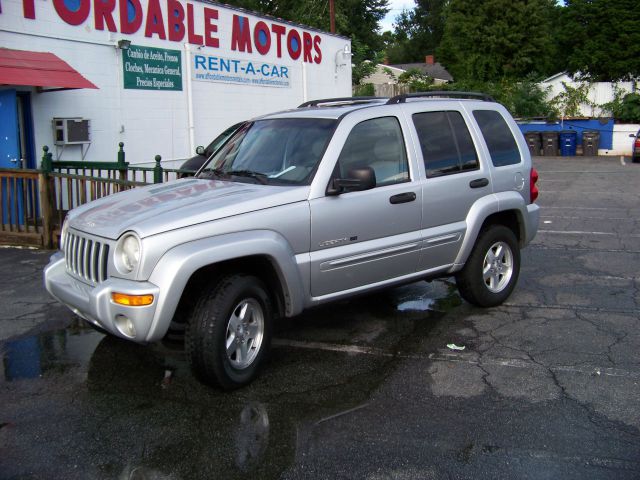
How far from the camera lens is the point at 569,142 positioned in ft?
91.0

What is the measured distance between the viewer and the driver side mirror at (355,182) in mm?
4801

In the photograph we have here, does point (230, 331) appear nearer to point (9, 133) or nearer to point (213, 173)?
point (213, 173)

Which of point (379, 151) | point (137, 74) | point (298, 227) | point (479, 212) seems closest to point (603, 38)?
point (137, 74)

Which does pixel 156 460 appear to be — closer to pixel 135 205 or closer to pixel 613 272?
pixel 135 205

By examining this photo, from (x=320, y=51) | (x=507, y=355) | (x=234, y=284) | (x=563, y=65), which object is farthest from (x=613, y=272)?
(x=563, y=65)

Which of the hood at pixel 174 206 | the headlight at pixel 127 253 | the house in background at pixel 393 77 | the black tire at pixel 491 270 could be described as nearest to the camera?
the headlight at pixel 127 253

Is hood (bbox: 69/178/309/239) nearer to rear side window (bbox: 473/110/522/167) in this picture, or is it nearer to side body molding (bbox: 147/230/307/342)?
side body molding (bbox: 147/230/307/342)

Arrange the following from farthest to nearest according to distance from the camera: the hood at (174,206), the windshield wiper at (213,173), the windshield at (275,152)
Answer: the windshield wiper at (213,173) → the windshield at (275,152) → the hood at (174,206)

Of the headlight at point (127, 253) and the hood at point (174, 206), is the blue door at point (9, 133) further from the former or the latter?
the headlight at point (127, 253)

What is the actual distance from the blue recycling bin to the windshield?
24449 millimetres

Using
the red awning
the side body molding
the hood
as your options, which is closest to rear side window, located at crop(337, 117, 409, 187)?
the hood

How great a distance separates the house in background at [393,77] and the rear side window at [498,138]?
93.7ft

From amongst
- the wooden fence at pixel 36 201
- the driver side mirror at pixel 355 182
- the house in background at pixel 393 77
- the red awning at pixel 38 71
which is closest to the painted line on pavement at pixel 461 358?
the driver side mirror at pixel 355 182

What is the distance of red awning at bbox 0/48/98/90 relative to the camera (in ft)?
32.9
